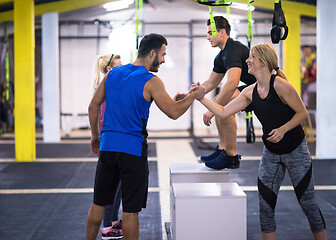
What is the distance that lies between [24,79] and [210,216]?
5505mm

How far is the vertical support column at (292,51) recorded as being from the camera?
30.6 feet

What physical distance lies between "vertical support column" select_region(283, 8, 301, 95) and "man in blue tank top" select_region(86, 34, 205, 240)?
689 cm

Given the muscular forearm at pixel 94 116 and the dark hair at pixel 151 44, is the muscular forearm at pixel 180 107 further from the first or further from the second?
the muscular forearm at pixel 94 116

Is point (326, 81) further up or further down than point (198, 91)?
further up

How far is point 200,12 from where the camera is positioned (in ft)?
39.8

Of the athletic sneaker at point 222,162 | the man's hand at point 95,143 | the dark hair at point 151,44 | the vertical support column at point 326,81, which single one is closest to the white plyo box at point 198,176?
the athletic sneaker at point 222,162

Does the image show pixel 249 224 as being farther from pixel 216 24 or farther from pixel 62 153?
pixel 62 153

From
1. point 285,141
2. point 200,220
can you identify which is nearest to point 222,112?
point 285,141

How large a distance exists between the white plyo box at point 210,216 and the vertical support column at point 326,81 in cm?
513

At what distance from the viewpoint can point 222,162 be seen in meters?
3.68

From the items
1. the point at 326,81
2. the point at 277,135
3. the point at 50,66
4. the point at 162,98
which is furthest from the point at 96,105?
the point at 50,66

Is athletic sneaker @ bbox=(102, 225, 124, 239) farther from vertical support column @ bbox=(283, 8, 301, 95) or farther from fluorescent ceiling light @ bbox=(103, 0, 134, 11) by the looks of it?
fluorescent ceiling light @ bbox=(103, 0, 134, 11)

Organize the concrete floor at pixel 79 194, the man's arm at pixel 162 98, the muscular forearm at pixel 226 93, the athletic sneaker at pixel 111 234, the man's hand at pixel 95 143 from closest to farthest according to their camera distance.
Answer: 1. the man's arm at pixel 162 98
2. the man's hand at pixel 95 143
3. the muscular forearm at pixel 226 93
4. the athletic sneaker at pixel 111 234
5. the concrete floor at pixel 79 194

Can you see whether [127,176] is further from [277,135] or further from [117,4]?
[117,4]
